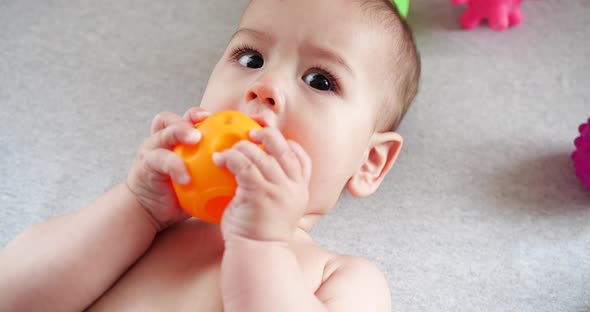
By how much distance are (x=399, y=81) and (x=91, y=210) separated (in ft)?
1.64

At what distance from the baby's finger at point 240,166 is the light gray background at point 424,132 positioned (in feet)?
1.50

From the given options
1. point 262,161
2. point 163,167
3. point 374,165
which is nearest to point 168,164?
point 163,167

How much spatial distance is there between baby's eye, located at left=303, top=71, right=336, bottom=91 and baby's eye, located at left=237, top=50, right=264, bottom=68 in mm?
76

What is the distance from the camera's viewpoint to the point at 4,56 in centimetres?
130

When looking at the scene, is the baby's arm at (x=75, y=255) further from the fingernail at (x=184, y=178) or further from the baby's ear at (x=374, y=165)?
the baby's ear at (x=374, y=165)

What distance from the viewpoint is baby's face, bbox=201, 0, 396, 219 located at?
79 cm

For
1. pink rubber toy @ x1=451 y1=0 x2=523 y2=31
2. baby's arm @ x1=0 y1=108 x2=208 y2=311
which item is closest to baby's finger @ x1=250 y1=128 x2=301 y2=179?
baby's arm @ x1=0 y1=108 x2=208 y2=311

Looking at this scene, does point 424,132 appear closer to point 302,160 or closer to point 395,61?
point 395,61

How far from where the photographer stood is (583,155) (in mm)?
1123

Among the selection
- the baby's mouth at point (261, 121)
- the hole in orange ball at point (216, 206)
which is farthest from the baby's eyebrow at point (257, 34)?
the hole in orange ball at point (216, 206)

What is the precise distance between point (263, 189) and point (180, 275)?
0.69ft

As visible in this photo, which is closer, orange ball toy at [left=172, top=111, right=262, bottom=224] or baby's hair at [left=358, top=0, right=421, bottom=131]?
orange ball toy at [left=172, top=111, right=262, bottom=224]

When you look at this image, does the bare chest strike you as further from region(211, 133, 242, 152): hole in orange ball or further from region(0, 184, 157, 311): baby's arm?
region(211, 133, 242, 152): hole in orange ball

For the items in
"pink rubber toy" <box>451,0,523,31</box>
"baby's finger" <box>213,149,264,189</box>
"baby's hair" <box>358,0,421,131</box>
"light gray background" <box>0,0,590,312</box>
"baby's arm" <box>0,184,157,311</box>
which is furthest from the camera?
"pink rubber toy" <box>451,0,523,31</box>
